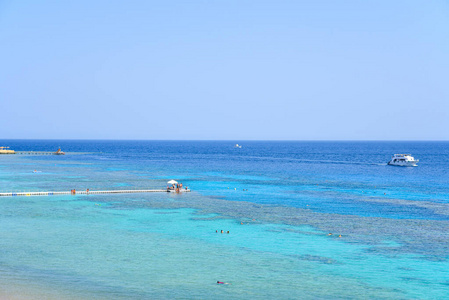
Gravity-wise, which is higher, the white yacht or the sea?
the white yacht

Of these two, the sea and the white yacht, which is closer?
the sea

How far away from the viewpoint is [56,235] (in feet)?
145

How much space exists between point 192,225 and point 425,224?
86.6 feet

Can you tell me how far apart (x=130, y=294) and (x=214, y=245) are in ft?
45.1

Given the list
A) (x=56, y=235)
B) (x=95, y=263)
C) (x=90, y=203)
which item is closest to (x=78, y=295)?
(x=95, y=263)

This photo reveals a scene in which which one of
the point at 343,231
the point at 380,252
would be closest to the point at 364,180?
the point at 343,231

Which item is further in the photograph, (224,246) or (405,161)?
(405,161)

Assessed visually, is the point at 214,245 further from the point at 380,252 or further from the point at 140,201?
the point at 140,201

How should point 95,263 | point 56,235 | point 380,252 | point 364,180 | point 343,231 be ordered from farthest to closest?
point 364,180, point 343,231, point 56,235, point 380,252, point 95,263

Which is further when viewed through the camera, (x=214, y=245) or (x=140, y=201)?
(x=140, y=201)

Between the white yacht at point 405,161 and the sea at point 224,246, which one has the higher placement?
the white yacht at point 405,161

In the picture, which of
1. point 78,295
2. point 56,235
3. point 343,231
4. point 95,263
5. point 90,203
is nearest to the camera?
point 78,295

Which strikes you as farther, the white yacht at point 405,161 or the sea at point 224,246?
the white yacht at point 405,161

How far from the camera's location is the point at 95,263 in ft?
116
